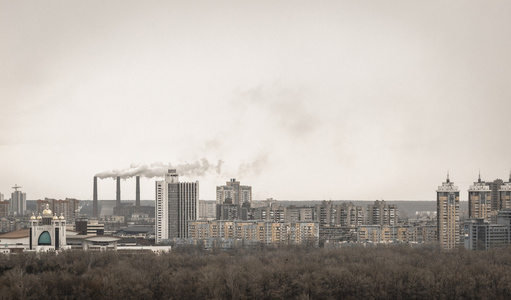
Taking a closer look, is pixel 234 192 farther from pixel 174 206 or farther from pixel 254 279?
pixel 254 279

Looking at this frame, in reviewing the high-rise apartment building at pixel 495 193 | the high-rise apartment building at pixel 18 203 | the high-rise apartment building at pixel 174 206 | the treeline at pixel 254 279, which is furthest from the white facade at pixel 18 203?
the treeline at pixel 254 279

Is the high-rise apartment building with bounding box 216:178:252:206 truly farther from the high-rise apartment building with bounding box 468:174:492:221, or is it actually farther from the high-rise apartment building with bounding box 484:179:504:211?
the high-rise apartment building with bounding box 468:174:492:221

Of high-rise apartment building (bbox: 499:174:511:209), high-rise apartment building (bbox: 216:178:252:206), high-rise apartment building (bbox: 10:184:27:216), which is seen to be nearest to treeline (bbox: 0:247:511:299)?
high-rise apartment building (bbox: 499:174:511:209)

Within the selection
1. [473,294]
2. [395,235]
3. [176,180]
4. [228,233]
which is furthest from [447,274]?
[176,180]

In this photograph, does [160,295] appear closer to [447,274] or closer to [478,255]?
[447,274]

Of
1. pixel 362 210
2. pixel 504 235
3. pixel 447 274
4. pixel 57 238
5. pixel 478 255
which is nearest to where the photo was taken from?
pixel 447 274

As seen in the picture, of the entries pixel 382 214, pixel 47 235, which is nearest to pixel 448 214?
pixel 382 214
